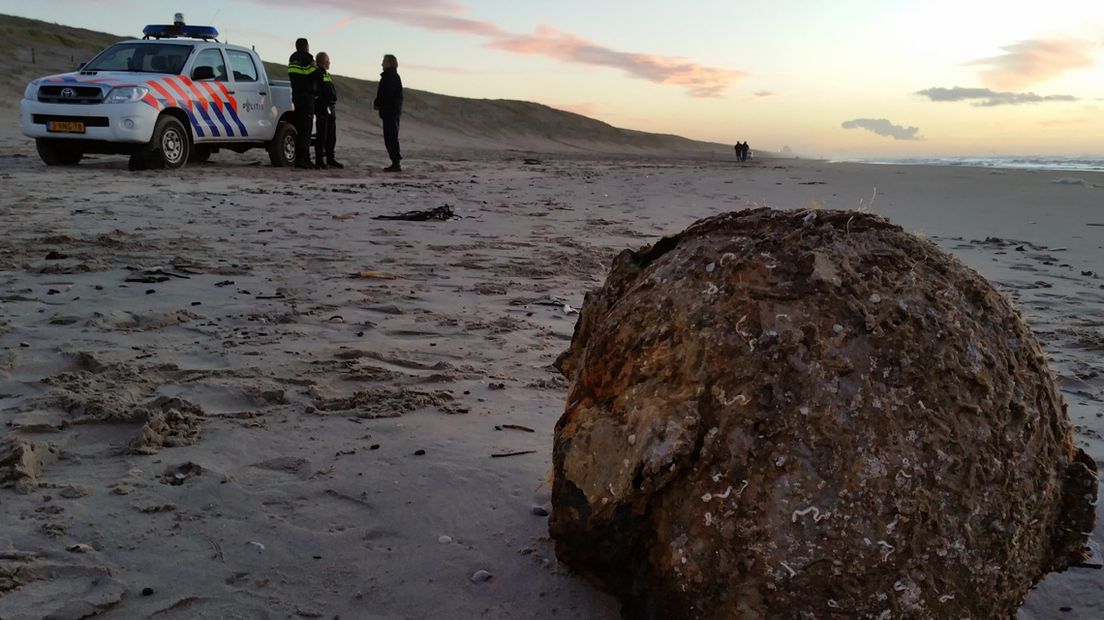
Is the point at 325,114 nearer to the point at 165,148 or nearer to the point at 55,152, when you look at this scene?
the point at 165,148

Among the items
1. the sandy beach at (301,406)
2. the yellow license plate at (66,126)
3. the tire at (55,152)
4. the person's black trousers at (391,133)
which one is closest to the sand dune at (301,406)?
the sandy beach at (301,406)

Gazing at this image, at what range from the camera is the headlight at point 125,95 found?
11344mm

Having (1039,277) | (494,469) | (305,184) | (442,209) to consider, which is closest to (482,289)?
(494,469)

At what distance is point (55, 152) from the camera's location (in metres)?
12.0

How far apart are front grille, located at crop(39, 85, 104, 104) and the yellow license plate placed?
0.95ft

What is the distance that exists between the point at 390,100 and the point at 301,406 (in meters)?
12.9

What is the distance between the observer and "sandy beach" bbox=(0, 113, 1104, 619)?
2.09 metres

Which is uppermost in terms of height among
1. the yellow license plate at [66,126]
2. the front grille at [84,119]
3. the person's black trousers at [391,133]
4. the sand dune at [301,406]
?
the person's black trousers at [391,133]

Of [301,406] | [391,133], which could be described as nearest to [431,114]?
[391,133]

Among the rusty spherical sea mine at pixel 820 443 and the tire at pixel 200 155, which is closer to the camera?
the rusty spherical sea mine at pixel 820 443

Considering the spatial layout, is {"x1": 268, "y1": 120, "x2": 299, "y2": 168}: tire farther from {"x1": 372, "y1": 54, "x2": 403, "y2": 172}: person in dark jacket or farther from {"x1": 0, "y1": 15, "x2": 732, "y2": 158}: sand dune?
{"x1": 0, "y1": 15, "x2": 732, "y2": 158}: sand dune

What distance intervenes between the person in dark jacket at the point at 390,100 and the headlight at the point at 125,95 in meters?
4.34

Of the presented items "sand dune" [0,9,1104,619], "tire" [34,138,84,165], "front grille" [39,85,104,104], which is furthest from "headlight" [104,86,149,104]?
"sand dune" [0,9,1104,619]

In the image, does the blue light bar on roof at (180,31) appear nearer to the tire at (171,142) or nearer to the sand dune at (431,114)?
the tire at (171,142)
